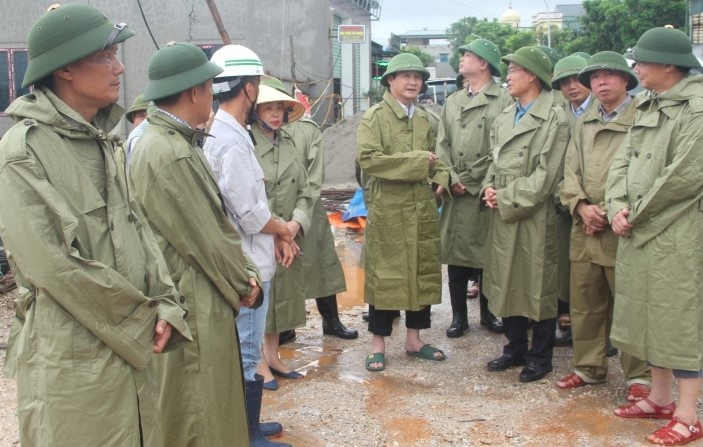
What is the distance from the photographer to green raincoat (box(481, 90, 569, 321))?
471cm

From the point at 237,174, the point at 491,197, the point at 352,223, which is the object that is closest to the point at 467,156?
the point at 491,197

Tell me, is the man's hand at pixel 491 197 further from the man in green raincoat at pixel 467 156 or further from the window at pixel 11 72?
the window at pixel 11 72

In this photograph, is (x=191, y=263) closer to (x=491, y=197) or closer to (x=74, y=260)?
(x=74, y=260)

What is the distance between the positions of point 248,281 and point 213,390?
461mm

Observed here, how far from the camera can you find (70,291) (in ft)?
6.96

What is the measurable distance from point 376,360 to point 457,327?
1031 millimetres

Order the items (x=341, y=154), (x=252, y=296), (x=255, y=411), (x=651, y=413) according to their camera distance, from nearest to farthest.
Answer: (x=252, y=296) → (x=255, y=411) → (x=651, y=413) → (x=341, y=154)

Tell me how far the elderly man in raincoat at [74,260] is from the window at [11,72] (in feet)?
51.7

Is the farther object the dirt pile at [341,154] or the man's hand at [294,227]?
the dirt pile at [341,154]

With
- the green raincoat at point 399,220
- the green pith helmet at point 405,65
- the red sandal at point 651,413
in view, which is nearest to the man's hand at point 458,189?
the green raincoat at point 399,220

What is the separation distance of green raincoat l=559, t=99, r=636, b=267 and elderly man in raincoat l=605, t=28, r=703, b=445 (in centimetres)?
28

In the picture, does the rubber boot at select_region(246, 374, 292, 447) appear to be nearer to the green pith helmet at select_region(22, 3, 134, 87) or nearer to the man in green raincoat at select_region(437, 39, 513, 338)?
the green pith helmet at select_region(22, 3, 134, 87)

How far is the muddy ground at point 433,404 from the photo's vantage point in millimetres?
3990

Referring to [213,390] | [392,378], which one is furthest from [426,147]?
[213,390]
